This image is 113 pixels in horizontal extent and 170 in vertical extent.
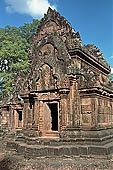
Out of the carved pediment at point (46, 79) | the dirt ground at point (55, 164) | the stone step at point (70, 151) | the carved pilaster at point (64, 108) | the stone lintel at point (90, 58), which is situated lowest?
the dirt ground at point (55, 164)

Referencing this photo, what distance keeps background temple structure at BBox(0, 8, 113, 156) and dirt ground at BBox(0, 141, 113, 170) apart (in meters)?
0.40

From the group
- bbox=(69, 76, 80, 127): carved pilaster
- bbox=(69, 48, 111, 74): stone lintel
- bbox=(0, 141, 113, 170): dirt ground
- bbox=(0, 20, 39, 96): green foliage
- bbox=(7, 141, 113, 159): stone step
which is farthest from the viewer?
bbox=(0, 20, 39, 96): green foliage

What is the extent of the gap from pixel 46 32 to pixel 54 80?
9.56ft

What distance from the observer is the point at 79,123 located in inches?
295

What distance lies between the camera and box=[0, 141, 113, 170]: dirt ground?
5.67 metres

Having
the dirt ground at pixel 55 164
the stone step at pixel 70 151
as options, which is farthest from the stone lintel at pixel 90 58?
the dirt ground at pixel 55 164

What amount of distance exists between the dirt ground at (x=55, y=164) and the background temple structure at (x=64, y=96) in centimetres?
40

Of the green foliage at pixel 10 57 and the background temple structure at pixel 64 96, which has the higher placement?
the green foliage at pixel 10 57

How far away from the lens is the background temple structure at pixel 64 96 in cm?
724

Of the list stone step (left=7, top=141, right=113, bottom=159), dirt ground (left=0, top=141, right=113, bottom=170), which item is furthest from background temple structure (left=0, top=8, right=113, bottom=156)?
dirt ground (left=0, top=141, right=113, bottom=170)

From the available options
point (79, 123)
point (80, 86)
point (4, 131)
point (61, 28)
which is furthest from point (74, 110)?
point (4, 131)

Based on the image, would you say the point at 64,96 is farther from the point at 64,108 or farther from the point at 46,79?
the point at 46,79

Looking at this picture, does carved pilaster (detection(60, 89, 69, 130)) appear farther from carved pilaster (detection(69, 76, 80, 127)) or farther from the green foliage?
the green foliage

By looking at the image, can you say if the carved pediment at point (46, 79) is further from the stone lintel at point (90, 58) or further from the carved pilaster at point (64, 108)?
the stone lintel at point (90, 58)
